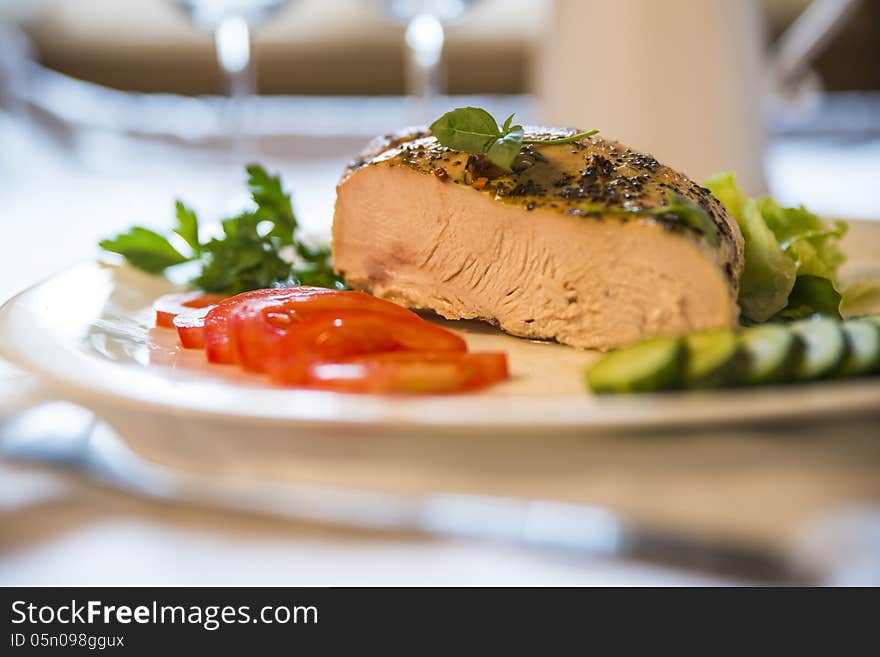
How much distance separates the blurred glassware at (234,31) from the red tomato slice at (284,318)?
7.37ft

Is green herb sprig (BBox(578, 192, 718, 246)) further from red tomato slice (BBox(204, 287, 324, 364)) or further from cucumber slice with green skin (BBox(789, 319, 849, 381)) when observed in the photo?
red tomato slice (BBox(204, 287, 324, 364))

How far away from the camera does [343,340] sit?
1755 mm

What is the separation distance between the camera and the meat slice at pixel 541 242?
1.80m

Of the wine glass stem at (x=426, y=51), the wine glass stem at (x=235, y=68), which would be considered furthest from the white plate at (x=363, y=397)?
the wine glass stem at (x=426, y=51)

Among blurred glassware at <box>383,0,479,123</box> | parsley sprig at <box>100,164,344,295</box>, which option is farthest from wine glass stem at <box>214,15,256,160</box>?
parsley sprig at <box>100,164,344,295</box>

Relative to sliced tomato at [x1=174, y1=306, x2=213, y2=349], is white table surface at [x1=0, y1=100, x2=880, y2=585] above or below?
below

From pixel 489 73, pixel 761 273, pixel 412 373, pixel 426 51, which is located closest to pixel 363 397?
pixel 412 373

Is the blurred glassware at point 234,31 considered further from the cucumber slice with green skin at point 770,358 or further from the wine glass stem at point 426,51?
the cucumber slice with green skin at point 770,358

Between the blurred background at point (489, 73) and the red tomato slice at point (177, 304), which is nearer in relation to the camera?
the red tomato slice at point (177, 304)

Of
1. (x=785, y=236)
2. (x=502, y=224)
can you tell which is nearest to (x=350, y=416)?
(x=502, y=224)

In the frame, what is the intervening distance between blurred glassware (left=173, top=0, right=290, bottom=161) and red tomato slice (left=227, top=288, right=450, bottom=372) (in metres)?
2.25

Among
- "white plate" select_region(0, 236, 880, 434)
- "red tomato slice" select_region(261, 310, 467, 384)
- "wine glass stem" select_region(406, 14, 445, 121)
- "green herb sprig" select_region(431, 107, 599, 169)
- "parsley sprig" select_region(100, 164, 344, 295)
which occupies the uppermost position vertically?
"wine glass stem" select_region(406, 14, 445, 121)

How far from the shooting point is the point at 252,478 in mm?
1446

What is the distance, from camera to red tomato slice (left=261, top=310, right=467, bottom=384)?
1.71m
